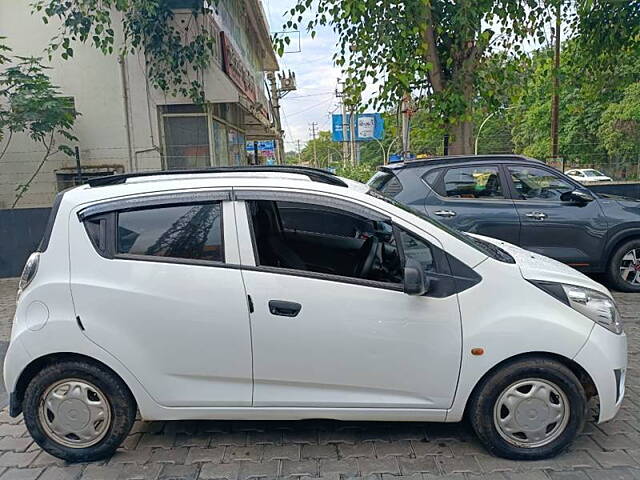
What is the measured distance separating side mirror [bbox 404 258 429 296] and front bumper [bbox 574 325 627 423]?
1.00 metres

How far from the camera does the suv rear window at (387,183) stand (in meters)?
5.91

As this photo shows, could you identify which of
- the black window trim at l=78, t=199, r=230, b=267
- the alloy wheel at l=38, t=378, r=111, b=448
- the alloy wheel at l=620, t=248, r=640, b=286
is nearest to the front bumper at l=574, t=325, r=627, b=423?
the black window trim at l=78, t=199, r=230, b=267

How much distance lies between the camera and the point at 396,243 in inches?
113

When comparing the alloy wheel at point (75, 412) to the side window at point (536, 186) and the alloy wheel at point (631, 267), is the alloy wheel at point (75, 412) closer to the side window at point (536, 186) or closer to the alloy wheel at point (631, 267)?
the side window at point (536, 186)

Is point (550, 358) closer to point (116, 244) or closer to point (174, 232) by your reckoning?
point (174, 232)

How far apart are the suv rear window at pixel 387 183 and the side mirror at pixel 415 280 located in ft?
10.7

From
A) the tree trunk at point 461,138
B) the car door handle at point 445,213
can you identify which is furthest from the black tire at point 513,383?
the tree trunk at point 461,138

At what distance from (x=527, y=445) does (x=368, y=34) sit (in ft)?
19.5

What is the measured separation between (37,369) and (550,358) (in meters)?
3.08

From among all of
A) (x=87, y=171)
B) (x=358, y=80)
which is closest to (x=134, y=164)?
(x=87, y=171)

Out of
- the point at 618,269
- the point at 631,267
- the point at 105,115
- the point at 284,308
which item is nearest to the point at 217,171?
the point at 284,308

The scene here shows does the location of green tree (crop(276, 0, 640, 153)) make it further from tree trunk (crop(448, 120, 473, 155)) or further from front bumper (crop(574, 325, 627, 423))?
front bumper (crop(574, 325, 627, 423))

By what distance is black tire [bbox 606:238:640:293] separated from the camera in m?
6.06

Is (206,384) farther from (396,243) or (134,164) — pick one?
(134,164)
